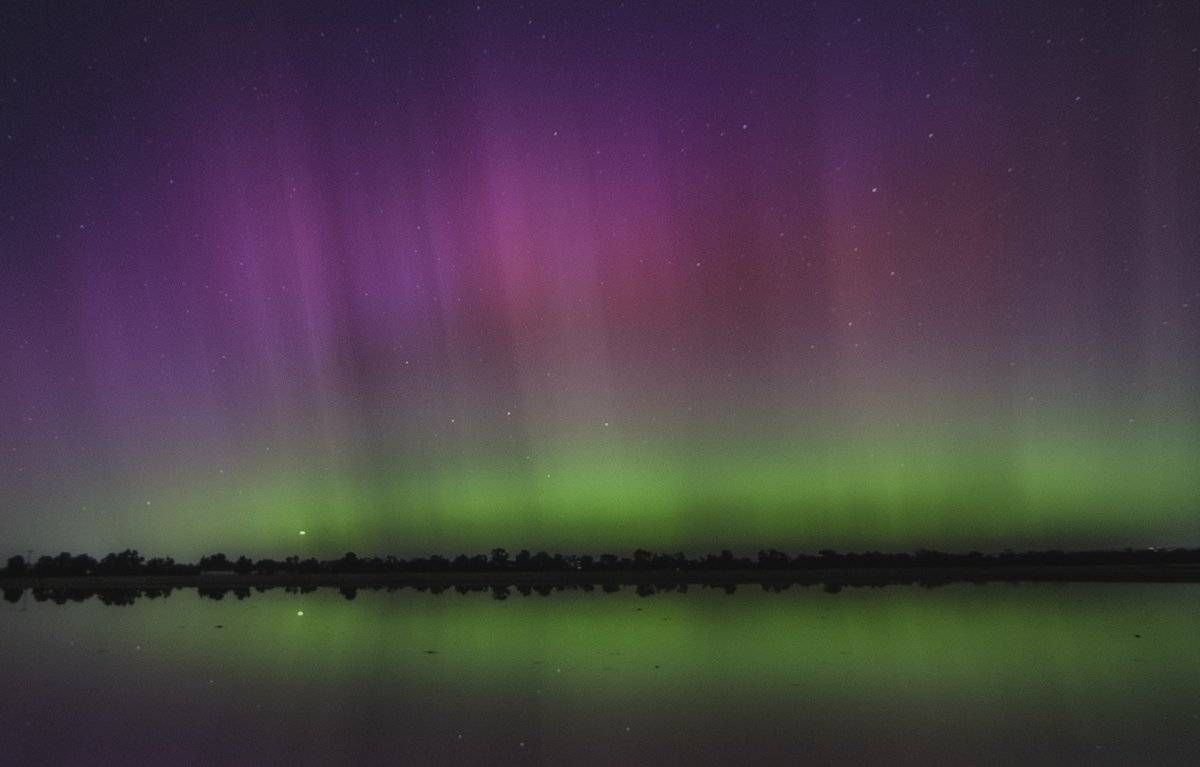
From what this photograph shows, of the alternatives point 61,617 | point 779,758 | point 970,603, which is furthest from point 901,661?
point 61,617

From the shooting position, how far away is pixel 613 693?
1017 cm

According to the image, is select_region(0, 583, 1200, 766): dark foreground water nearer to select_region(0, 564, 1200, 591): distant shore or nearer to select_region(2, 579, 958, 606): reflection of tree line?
select_region(2, 579, 958, 606): reflection of tree line

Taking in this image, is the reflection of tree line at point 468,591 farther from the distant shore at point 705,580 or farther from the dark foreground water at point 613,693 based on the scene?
the dark foreground water at point 613,693

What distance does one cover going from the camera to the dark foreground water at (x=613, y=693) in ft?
24.8

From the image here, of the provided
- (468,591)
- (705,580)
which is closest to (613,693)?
(468,591)

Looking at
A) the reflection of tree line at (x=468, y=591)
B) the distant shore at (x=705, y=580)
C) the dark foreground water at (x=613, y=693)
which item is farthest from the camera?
the distant shore at (x=705, y=580)

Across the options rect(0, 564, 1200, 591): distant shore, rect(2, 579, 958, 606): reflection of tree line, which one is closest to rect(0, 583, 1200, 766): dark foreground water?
rect(2, 579, 958, 606): reflection of tree line

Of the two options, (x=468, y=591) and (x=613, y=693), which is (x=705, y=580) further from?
(x=613, y=693)

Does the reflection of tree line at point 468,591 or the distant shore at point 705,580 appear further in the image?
the distant shore at point 705,580

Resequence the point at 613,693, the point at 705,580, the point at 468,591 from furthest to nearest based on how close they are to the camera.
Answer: the point at 705,580 < the point at 468,591 < the point at 613,693

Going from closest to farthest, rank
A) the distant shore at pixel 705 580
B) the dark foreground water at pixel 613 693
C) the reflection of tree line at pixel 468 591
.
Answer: the dark foreground water at pixel 613 693, the reflection of tree line at pixel 468 591, the distant shore at pixel 705 580

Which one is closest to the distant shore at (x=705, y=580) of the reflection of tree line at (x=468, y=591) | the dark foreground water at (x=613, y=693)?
the reflection of tree line at (x=468, y=591)

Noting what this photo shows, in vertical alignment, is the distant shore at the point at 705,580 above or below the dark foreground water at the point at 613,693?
below

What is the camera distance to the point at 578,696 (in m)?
10.0
